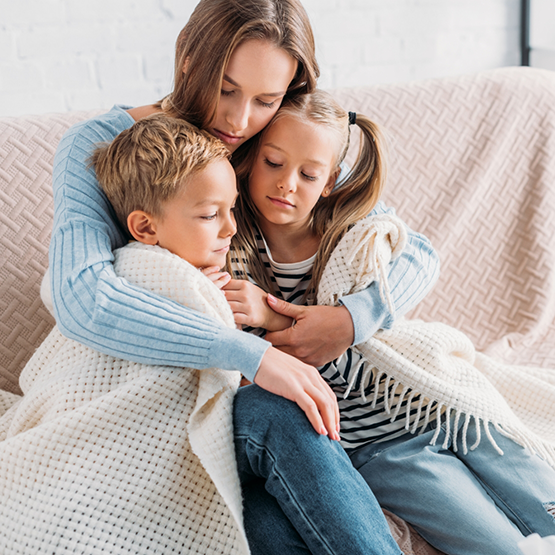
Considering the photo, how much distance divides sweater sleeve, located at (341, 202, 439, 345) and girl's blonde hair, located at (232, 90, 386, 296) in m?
0.06

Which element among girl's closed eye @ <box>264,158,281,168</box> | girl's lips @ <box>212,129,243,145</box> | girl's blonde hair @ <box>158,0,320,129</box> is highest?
girl's blonde hair @ <box>158,0,320,129</box>

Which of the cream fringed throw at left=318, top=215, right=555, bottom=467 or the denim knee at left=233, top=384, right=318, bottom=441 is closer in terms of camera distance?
→ the denim knee at left=233, top=384, right=318, bottom=441

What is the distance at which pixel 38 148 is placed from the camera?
4.22 feet

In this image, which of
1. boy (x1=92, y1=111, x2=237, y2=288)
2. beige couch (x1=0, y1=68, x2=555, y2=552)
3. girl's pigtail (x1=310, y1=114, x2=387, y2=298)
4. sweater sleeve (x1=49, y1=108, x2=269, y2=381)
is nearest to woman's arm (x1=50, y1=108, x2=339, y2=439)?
sweater sleeve (x1=49, y1=108, x2=269, y2=381)

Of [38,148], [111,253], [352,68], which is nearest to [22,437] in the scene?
[111,253]

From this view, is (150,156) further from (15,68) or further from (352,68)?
(352,68)

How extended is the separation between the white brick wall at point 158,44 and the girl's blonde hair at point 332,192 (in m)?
1.03

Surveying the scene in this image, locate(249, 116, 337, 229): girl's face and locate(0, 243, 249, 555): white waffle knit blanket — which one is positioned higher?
locate(249, 116, 337, 229): girl's face

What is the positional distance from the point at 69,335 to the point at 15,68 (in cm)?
130

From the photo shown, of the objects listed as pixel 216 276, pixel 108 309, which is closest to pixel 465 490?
pixel 216 276

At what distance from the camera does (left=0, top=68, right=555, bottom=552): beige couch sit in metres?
1.51

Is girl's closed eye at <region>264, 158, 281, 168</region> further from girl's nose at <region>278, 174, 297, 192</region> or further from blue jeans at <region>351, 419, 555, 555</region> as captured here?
blue jeans at <region>351, 419, 555, 555</region>

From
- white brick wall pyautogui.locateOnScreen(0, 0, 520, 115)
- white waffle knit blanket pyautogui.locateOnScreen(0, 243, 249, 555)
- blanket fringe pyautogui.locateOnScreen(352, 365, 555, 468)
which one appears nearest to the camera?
white waffle knit blanket pyautogui.locateOnScreen(0, 243, 249, 555)

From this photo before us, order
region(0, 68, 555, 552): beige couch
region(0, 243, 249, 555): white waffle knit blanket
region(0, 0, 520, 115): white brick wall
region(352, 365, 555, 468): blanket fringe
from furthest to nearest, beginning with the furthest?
region(0, 0, 520, 115): white brick wall → region(0, 68, 555, 552): beige couch → region(352, 365, 555, 468): blanket fringe → region(0, 243, 249, 555): white waffle knit blanket
